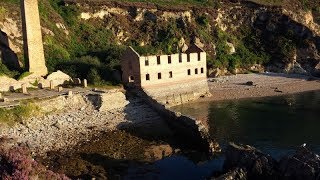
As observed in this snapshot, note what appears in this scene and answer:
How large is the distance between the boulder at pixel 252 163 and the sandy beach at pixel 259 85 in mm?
27722

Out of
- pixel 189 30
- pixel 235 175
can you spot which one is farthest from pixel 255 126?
pixel 189 30

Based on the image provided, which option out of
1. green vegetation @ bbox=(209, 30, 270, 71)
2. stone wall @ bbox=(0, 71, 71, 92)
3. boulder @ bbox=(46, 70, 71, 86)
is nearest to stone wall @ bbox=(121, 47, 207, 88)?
boulder @ bbox=(46, 70, 71, 86)

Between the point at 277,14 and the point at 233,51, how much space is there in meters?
12.5

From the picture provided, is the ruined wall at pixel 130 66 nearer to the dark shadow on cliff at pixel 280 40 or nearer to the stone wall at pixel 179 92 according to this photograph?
the stone wall at pixel 179 92

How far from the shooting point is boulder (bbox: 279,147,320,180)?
A: 24.3 m

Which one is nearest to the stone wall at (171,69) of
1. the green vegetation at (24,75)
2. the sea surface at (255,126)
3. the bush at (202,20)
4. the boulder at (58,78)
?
the sea surface at (255,126)

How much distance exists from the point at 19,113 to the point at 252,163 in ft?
69.4

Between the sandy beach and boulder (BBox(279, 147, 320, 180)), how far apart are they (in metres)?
30.7

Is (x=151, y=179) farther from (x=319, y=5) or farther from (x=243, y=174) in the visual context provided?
(x=319, y=5)

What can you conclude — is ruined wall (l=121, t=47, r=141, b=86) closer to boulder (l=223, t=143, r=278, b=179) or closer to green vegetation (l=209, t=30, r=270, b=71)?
green vegetation (l=209, t=30, r=270, b=71)

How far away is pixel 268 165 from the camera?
27.1 meters

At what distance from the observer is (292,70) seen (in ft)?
249

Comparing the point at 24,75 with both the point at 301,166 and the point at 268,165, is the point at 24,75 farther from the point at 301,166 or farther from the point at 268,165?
the point at 301,166

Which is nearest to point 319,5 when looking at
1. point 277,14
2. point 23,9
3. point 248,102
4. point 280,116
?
point 277,14
